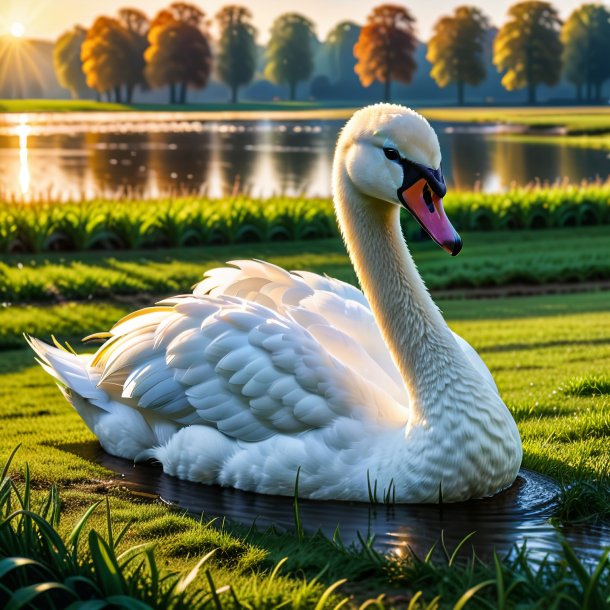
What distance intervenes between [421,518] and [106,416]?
2111 millimetres

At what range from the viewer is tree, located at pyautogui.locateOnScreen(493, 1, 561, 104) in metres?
112

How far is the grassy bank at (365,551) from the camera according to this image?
3756mm

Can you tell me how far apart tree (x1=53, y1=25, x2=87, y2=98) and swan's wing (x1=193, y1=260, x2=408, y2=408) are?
405ft

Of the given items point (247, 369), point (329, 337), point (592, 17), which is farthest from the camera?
point (592, 17)

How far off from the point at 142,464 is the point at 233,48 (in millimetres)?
123484

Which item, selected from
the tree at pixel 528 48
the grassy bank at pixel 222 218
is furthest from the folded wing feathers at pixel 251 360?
the tree at pixel 528 48

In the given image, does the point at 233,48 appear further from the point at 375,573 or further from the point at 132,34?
the point at 375,573

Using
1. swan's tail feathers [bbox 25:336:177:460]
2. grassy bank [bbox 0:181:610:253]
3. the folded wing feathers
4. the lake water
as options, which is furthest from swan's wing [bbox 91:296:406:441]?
the lake water

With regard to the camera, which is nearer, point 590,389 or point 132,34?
point 590,389

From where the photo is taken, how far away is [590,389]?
23.9 ft

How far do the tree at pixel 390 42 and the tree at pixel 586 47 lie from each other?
693 inches

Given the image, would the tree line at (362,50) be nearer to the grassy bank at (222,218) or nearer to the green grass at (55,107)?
the green grass at (55,107)

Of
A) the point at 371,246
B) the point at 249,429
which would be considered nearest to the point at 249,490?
the point at 249,429

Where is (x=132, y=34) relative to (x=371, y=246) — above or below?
above
